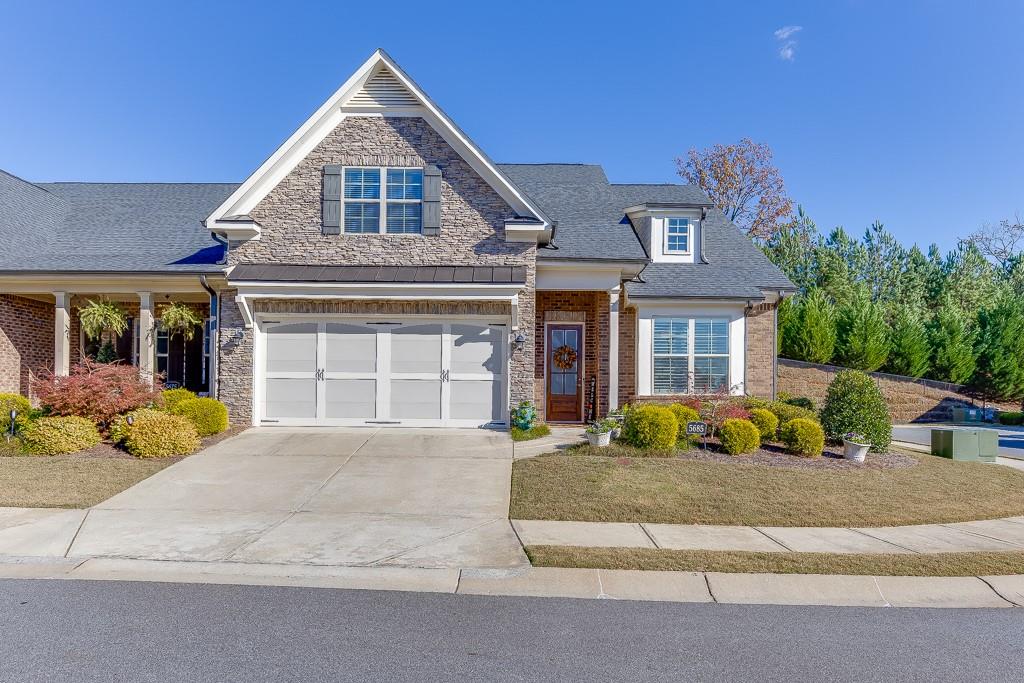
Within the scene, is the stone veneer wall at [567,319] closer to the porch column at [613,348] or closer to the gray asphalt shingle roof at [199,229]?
the porch column at [613,348]

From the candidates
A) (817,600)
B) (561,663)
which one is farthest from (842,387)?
(561,663)

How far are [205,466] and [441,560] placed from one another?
19.1 ft

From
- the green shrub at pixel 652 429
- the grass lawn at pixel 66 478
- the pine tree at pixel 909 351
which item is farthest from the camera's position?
the pine tree at pixel 909 351

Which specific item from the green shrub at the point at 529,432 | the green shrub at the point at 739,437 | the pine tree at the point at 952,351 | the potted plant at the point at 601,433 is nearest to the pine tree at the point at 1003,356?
the pine tree at the point at 952,351

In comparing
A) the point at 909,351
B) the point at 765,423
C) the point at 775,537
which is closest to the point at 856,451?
the point at 765,423

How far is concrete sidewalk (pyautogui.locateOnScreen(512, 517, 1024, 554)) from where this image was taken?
6.64 m

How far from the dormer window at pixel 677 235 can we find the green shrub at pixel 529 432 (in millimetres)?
7595

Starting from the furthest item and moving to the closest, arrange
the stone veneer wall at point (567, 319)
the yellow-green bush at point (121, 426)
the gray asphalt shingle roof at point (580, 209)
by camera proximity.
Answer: the stone veneer wall at point (567, 319) < the gray asphalt shingle roof at point (580, 209) < the yellow-green bush at point (121, 426)

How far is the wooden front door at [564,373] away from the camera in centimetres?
1539

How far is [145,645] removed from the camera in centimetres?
426

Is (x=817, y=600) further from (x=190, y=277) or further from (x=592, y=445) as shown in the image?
(x=190, y=277)

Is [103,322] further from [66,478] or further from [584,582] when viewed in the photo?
[584,582]

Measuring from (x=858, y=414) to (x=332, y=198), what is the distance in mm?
11706

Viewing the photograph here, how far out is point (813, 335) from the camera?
936 inches
